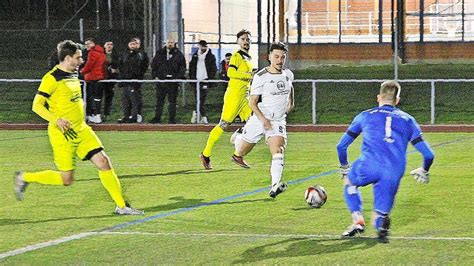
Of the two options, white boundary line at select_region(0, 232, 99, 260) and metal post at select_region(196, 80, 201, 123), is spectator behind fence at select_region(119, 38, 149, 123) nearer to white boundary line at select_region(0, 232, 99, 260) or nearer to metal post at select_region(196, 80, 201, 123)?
metal post at select_region(196, 80, 201, 123)

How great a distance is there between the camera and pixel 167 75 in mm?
26766

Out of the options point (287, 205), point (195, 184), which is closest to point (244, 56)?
point (195, 184)

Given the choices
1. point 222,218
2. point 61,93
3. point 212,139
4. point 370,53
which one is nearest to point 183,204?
point 222,218

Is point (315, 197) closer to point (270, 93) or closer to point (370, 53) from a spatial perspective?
point (270, 93)

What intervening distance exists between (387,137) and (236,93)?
7.33 metres

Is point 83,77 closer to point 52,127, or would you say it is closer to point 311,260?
point 52,127

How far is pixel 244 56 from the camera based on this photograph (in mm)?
16844

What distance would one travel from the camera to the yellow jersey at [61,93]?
11562mm

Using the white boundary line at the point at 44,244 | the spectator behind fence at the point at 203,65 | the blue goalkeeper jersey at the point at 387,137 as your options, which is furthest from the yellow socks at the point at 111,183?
the spectator behind fence at the point at 203,65

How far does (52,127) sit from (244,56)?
18.4 ft

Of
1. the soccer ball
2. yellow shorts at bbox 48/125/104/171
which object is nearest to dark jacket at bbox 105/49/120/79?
yellow shorts at bbox 48/125/104/171

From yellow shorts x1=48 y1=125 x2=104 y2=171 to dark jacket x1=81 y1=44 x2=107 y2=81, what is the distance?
14943mm

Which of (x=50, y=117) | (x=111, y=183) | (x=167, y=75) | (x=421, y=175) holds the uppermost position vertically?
(x=167, y=75)

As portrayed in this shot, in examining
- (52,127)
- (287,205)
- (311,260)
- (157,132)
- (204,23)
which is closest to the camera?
(311,260)
